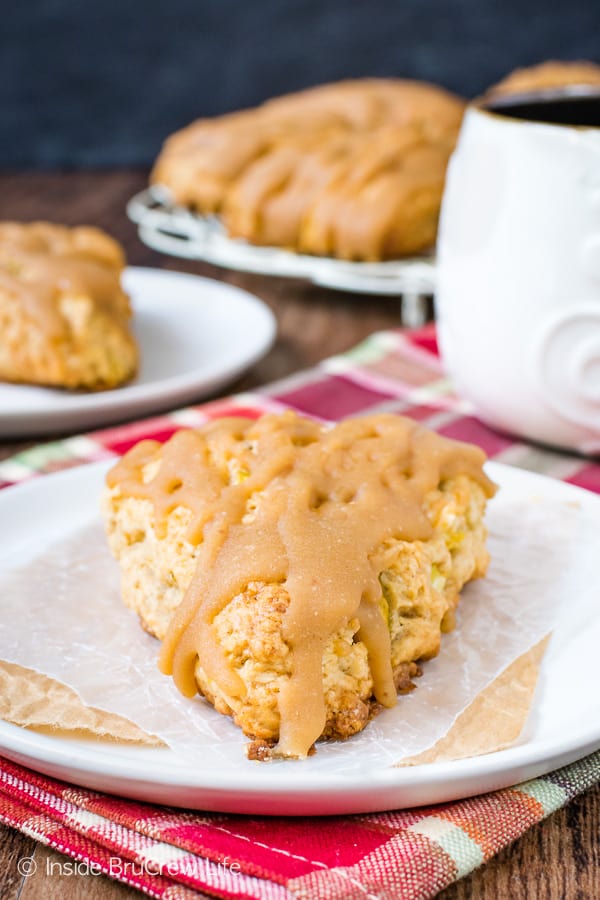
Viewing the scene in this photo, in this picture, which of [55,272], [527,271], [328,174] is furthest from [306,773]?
[328,174]

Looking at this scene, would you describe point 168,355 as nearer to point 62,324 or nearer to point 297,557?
point 62,324

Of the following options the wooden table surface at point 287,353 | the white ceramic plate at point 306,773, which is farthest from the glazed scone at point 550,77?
the white ceramic plate at point 306,773

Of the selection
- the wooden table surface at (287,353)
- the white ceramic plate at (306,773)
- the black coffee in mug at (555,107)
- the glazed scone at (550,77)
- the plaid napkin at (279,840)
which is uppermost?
the black coffee in mug at (555,107)

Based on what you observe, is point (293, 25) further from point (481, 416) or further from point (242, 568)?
point (242, 568)

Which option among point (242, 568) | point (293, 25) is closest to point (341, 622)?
point (242, 568)

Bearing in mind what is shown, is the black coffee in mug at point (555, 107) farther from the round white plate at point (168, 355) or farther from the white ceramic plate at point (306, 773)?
the white ceramic plate at point (306, 773)

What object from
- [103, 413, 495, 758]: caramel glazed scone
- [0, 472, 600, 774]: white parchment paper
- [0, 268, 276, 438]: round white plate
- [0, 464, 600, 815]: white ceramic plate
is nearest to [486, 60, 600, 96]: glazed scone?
[0, 268, 276, 438]: round white plate
